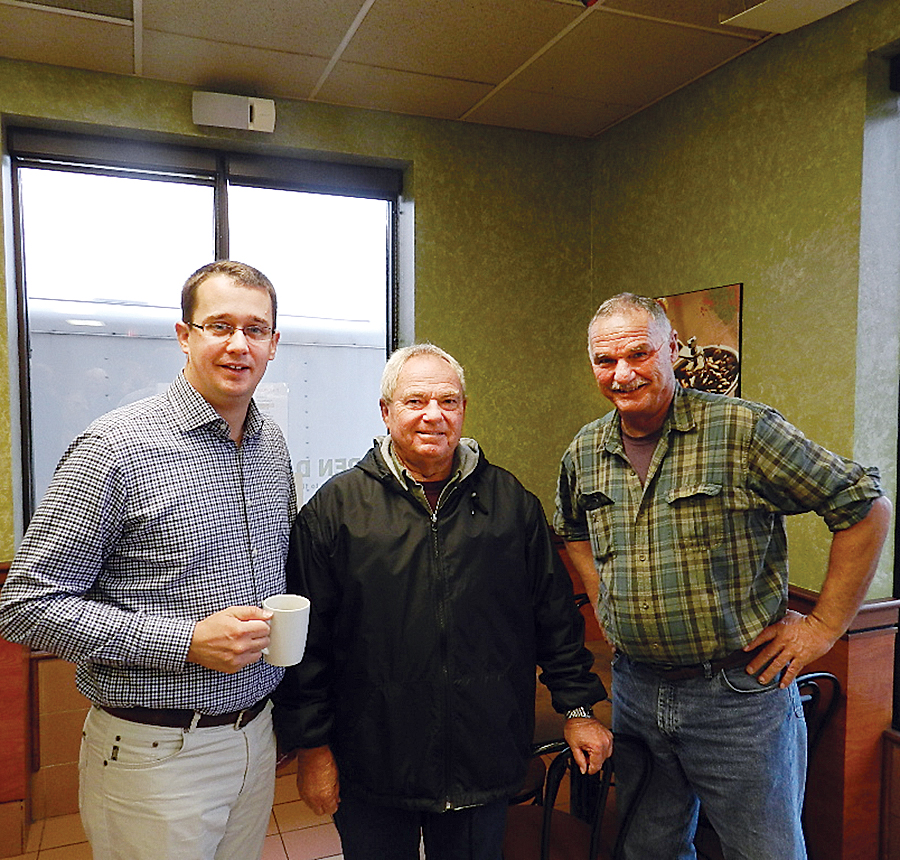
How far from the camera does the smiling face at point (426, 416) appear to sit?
64.4 inches

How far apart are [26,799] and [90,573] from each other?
2.02 m

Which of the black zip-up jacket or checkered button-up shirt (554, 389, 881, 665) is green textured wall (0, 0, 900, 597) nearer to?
checkered button-up shirt (554, 389, 881, 665)

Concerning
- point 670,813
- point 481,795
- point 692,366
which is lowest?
point 670,813

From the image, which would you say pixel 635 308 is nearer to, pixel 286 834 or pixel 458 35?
pixel 458 35

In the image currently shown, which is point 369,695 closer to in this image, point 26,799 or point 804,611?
point 804,611

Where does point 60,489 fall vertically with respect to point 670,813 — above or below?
above

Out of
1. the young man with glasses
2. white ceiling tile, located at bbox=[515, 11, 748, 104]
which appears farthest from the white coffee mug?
white ceiling tile, located at bbox=[515, 11, 748, 104]

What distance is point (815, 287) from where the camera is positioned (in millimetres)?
2504

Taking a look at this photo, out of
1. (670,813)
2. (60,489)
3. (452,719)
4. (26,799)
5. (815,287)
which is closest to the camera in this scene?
(60,489)

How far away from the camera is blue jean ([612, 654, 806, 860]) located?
1737mm

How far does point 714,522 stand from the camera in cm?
177

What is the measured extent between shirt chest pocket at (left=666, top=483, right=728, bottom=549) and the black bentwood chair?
511 mm

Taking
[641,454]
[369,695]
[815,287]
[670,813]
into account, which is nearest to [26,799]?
[369,695]

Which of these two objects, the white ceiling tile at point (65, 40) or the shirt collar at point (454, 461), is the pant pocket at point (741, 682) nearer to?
the shirt collar at point (454, 461)
